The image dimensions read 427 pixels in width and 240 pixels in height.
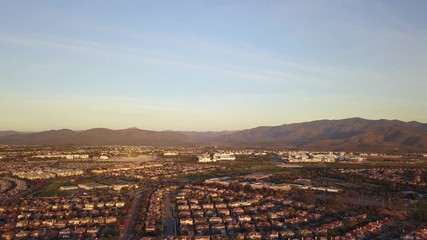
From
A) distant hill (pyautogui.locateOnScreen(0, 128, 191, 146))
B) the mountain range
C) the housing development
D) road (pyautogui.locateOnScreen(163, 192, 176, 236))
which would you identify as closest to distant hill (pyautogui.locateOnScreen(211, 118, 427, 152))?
the mountain range

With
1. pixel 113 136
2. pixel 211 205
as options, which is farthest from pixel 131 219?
pixel 113 136

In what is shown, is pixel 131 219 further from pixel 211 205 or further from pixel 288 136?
pixel 288 136

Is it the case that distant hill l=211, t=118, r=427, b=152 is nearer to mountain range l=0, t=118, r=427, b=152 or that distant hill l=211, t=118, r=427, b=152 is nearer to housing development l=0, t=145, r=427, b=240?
mountain range l=0, t=118, r=427, b=152

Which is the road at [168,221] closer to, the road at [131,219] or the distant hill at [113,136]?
the road at [131,219]

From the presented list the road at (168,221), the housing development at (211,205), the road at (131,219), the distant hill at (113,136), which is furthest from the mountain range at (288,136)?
the road at (168,221)

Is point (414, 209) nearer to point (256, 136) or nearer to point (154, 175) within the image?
point (154, 175)

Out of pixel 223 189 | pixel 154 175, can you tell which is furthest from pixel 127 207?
pixel 154 175
